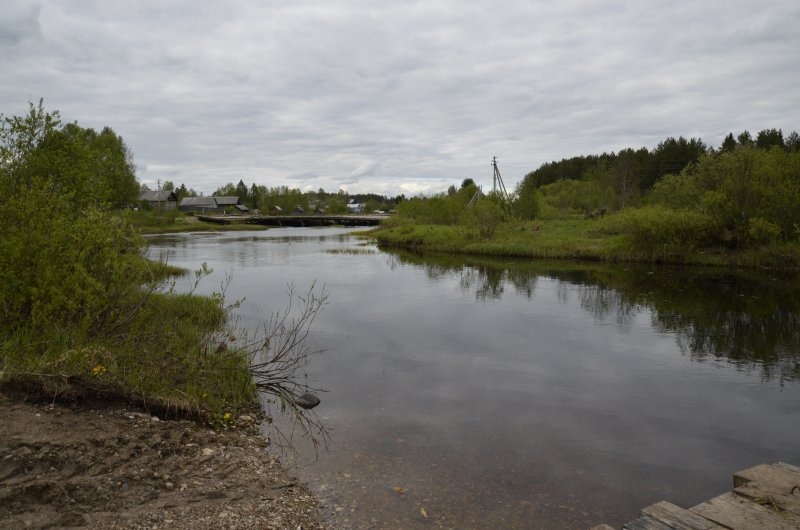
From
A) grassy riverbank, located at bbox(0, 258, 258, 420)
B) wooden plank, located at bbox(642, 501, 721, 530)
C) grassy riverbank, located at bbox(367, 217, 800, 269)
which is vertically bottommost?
wooden plank, located at bbox(642, 501, 721, 530)

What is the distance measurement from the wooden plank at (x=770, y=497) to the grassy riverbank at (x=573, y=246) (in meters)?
31.0

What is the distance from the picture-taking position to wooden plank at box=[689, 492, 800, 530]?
Answer: 6.12 m

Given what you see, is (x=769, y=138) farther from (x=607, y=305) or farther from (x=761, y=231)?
(x=607, y=305)

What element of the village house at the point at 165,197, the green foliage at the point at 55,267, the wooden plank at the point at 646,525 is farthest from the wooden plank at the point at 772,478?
the village house at the point at 165,197

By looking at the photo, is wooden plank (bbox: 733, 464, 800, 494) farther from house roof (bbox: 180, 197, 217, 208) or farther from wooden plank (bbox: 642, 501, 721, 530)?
house roof (bbox: 180, 197, 217, 208)

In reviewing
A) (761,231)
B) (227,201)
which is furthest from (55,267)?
(227,201)

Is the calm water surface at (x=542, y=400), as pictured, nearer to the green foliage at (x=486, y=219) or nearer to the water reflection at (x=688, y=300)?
the water reflection at (x=688, y=300)

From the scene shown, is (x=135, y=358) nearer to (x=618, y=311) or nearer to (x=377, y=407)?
(x=377, y=407)

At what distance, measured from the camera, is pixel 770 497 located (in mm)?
6738

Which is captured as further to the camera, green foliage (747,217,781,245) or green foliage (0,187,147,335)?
green foliage (747,217,781,245)

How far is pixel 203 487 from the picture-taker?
713cm

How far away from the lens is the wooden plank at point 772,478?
7027 millimetres

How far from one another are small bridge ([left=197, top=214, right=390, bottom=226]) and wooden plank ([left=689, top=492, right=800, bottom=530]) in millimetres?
100230

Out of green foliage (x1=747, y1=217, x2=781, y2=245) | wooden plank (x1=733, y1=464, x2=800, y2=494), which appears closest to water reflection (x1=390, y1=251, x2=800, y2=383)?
green foliage (x1=747, y1=217, x2=781, y2=245)
